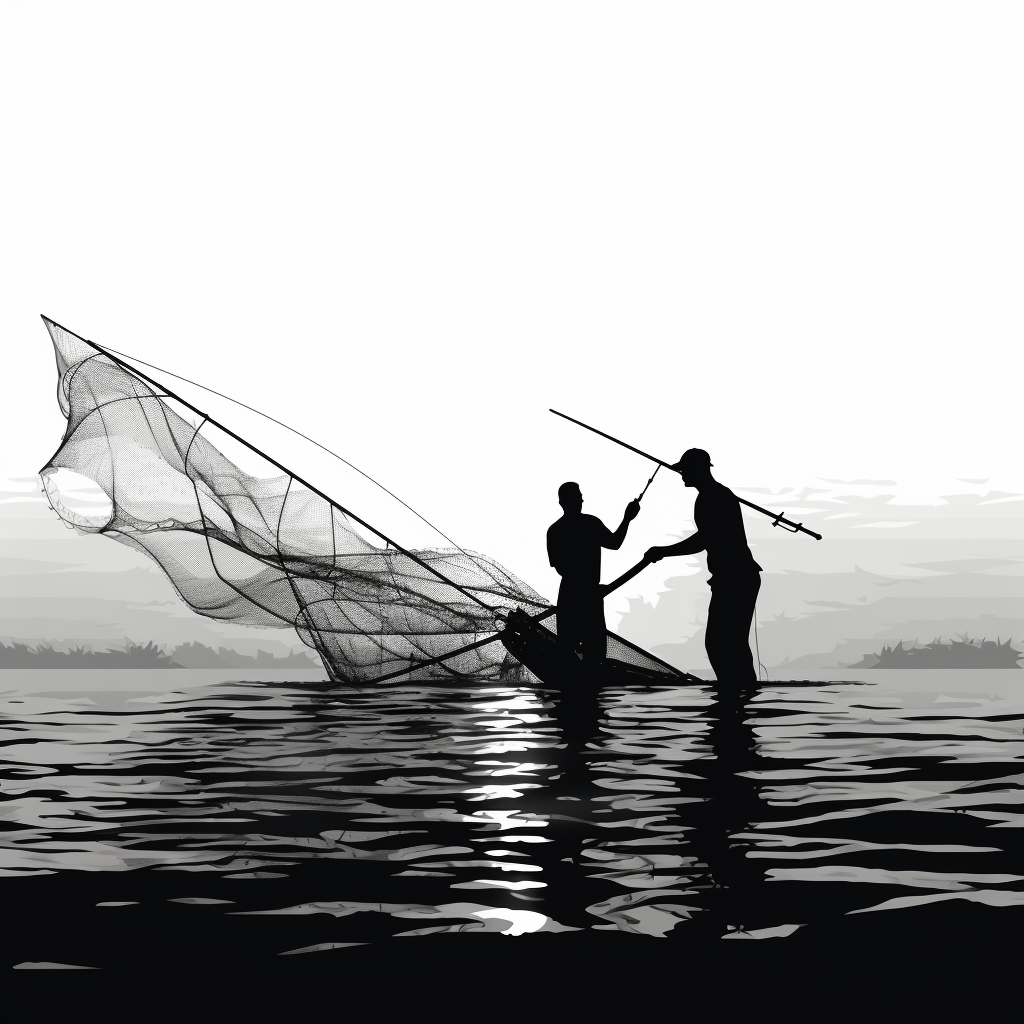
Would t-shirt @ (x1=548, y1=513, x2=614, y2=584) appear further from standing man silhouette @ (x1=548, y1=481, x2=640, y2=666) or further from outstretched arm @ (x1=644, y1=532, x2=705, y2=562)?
outstretched arm @ (x1=644, y1=532, x2=705, y2=562)

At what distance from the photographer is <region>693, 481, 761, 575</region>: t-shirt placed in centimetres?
1226

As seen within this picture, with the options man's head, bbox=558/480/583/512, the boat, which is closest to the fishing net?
the boat

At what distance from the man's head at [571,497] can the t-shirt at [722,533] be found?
1749 mm

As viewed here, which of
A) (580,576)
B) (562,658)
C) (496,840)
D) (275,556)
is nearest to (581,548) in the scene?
(580,576)

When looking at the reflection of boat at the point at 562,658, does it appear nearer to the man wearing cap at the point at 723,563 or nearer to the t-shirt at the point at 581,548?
the t-shirt at the point at 581,548

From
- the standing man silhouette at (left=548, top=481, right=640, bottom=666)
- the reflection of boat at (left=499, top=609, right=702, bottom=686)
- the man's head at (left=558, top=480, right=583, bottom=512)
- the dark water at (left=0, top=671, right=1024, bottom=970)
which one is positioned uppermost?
the man's head at (left=558, top=480, right=583, bottom=512)

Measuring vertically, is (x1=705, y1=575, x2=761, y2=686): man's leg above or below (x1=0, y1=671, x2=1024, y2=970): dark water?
above

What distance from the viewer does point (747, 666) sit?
12.8m

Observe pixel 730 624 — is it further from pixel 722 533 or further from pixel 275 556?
pixel 275 556

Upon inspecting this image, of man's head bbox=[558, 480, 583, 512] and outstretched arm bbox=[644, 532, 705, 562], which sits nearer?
outstretched arm bbox=[644, 532, 705, 562]

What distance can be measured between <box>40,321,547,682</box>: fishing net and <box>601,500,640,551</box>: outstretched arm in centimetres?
152

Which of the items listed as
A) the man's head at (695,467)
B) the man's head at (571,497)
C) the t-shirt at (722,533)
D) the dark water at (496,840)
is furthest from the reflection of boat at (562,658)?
the dark water at (496,840)

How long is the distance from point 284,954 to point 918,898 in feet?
7.83

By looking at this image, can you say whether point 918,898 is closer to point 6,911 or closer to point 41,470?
point 6,911
